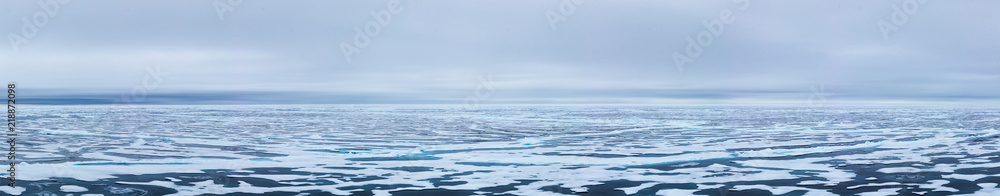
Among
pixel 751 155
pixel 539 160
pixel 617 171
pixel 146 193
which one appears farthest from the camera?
pixel 751 155

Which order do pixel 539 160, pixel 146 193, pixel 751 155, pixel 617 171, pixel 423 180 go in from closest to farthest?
pixel 146 193
pixel 423 180
pixel 617 171
pixel 539 160
pixel 751 155

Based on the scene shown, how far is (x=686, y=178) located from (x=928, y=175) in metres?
3.15

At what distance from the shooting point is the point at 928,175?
973 cm

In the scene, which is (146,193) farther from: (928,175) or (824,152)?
(824,152)

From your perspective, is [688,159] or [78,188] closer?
[78,188]

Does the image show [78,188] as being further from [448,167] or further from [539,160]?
[539,160]

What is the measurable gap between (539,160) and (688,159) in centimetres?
244

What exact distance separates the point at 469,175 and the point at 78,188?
15.1ft

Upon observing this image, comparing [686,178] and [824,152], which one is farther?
[824,152]

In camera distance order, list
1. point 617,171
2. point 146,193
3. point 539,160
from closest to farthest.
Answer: point 146,193
point 617,171
point 539,160

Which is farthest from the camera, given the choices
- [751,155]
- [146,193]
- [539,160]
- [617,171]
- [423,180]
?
[751,155]

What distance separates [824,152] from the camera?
13703 mm

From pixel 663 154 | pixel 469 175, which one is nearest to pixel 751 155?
pixel 663 154

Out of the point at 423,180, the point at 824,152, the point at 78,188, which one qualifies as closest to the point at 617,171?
the point at 423,180
